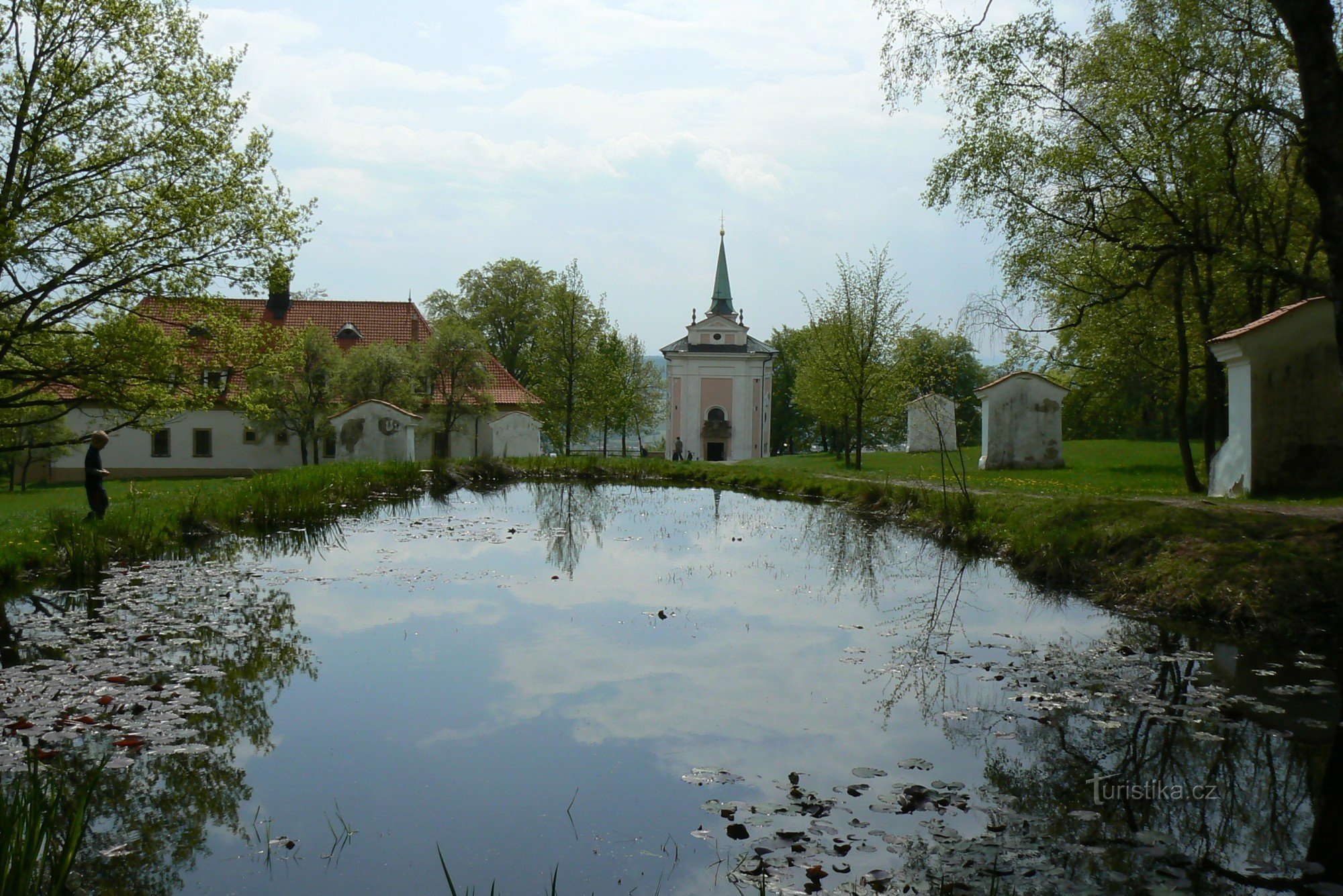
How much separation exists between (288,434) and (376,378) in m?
7.60

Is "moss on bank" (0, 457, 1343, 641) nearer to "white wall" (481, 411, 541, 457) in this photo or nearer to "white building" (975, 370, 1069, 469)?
"white building" (975, 370, 1069, 469)

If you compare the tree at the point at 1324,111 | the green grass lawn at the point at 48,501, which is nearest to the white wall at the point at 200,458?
the green grass lawn at the point at 48,501

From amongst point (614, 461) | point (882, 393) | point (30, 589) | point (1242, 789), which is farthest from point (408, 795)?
point (882, 393)

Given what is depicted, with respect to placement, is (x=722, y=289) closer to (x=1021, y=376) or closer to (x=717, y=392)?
(x=717, y=392)

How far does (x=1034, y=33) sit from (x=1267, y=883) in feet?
57.9

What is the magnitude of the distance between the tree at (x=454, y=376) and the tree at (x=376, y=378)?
1.47m

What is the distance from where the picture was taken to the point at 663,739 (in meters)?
6.59

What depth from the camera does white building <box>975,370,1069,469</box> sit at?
27516 mm

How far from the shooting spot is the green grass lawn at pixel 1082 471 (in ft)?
65.1

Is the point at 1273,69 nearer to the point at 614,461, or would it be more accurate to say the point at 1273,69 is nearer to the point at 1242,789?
the point at 1242,789

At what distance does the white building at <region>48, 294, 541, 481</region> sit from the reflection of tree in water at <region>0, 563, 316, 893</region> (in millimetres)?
24881

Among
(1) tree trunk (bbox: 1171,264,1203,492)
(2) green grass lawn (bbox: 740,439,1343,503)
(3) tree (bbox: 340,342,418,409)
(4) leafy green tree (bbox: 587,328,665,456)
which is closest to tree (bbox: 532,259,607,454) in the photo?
(4) leafy green tree (bbox: 587,328,665,456)

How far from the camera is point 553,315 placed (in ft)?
153

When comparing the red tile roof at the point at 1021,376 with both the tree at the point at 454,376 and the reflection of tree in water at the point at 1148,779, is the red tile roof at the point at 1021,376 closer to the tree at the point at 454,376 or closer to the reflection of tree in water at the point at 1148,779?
the reflection of tree in water at the point at 1148,779
